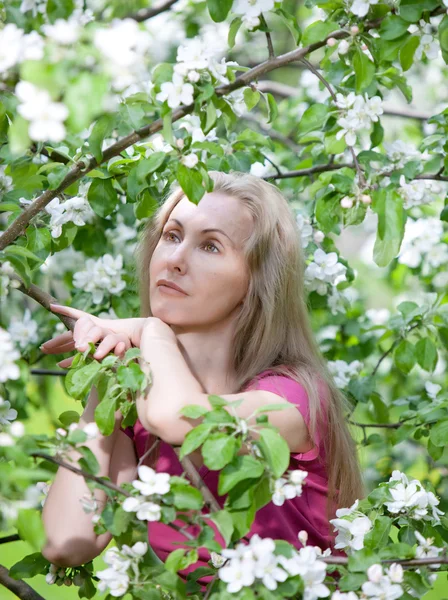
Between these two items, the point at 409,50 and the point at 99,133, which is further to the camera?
the point at 409,50

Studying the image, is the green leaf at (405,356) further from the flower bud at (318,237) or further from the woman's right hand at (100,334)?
the woman's right hand at (100,334)

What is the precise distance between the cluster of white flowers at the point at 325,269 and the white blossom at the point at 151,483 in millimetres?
1091

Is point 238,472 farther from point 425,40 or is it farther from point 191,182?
point 425,40

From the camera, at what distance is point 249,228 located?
6.50ft

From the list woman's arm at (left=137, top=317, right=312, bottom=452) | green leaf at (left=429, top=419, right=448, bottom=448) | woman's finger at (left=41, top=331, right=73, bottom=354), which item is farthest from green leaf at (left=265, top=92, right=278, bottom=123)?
green leaf at (left=429, top=419, right=448, bottom=448)

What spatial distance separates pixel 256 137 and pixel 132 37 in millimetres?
1161

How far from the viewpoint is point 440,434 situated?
183cm

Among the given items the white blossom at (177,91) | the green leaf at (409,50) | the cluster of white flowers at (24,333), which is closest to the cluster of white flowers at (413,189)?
the green leaf at (409,50)

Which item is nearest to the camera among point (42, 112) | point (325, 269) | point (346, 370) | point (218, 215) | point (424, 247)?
point (42, 112)

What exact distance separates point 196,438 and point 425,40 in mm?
911

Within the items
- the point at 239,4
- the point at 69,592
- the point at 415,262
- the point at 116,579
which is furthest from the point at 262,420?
the point at 69,592

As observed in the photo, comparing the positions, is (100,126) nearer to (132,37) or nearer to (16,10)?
(132,37)

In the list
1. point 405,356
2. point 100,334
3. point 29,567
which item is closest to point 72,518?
point 29,567

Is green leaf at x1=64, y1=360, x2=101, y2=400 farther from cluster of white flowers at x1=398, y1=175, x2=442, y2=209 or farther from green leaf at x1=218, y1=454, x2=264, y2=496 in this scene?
cluster of white flowers at x1=398, y1=175, x2=442, y2=209
